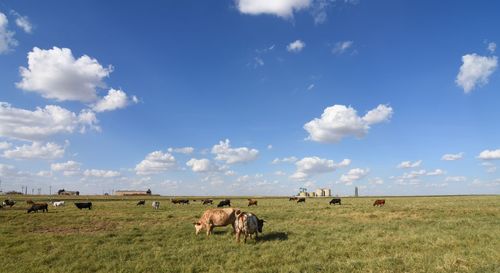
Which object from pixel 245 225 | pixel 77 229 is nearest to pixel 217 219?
pixel 245 225

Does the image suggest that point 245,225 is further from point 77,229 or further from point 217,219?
point 77,229

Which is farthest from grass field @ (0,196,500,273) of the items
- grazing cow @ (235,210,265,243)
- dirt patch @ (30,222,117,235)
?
dirt patch @ (30,222,117,235)

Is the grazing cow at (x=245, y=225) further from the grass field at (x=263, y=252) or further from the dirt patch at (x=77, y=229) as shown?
→ the dirt patch at (x=77, y=229)

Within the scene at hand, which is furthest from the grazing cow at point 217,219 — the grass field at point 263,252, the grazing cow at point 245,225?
the grazing cow at point 245,225

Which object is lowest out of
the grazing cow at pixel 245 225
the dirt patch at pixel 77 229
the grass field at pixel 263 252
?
the dirt patch at pixel 77 229

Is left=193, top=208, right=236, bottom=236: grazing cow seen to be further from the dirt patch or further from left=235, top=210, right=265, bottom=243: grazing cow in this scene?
the dirt patch

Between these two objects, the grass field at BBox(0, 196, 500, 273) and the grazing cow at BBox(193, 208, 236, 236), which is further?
the grazing cow at BBox(193, 208, 236, 236)

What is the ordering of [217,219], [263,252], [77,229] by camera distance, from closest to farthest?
[263,252], [217,219], [77,229]

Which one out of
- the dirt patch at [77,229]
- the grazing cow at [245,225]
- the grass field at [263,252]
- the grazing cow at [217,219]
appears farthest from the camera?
the dirt patch at [77,229]

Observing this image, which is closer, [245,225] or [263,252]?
[263,252]

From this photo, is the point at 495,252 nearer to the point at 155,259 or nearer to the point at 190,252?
the point at 190,252

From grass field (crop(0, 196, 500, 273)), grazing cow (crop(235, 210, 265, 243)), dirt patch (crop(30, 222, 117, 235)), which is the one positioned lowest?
dirt patch (crop(30, 222, 117, 235))

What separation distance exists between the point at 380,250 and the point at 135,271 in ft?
30.6

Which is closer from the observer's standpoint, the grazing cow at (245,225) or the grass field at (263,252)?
the grass field at (263,252)
